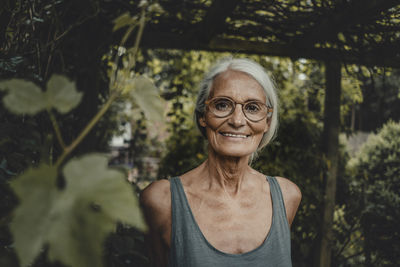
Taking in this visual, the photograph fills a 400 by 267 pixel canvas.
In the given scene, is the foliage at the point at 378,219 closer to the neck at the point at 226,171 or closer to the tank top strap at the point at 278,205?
the tank top strap at the point at 278,205

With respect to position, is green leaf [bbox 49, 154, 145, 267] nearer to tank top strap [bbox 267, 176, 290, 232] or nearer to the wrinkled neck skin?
the wrinkled neck skin

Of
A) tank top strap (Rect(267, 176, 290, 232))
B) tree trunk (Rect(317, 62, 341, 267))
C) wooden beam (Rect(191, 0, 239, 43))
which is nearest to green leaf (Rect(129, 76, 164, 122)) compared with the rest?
tank top strap (Rect(267, 176, 290, 232))

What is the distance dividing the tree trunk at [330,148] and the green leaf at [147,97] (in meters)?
3.12

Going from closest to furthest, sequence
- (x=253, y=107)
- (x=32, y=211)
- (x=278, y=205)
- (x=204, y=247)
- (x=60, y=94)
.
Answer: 1. (x=32, y=211)
2. (x=60, y=94)
3. (x=204, y=247)
4. (x=253, y=107)
5. (x=278, y=205)

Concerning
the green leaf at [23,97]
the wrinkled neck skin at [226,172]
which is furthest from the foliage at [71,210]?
the wrinkled neck skin at [226,172]

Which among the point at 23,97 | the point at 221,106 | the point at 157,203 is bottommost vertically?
the point at 157,203

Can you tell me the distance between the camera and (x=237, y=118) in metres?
1.44

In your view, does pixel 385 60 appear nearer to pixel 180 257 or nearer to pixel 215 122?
pixel 215 122

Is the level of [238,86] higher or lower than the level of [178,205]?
higher

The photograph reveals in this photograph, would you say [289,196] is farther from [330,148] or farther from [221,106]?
[330,148]

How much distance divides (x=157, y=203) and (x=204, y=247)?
0.32m

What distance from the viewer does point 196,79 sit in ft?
14.8

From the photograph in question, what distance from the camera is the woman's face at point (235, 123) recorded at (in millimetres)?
1457

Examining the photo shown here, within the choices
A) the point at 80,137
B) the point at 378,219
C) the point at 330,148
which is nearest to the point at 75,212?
the point at 80,137
